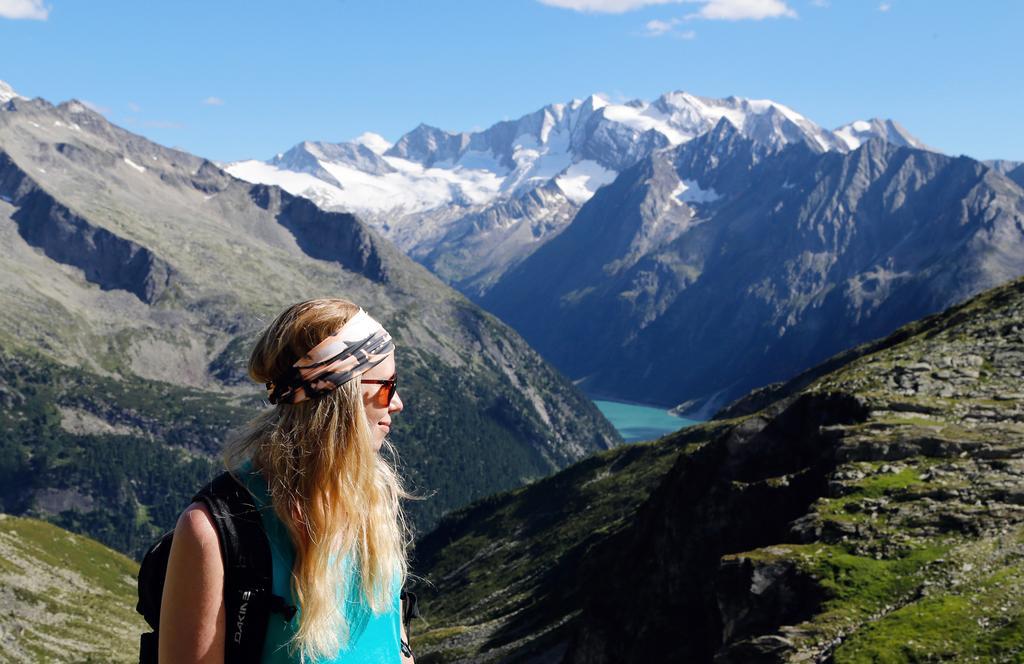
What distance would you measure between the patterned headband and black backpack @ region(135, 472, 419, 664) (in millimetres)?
792

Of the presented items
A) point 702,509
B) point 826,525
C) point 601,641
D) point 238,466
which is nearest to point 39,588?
point 601,641

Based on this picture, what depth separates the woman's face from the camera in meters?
7.39

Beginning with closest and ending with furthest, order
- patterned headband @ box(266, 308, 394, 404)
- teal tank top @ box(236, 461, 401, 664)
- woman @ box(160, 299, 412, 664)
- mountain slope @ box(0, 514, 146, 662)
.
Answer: woman @ box(160, 299, 412, 664)
teal tank top @ box(236, 461, 401, 664)
patterned headband @ box(266, 308, 394, 404)
mountain slope @ box(0, 514, 146, 662)

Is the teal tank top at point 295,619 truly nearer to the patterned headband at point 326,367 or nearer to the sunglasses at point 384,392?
the patterned headband at point 326,367

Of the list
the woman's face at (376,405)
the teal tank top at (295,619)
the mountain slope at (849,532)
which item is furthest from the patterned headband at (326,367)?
the mountain slope at (849,532)

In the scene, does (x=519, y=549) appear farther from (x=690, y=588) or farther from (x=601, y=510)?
(x=690, y=588)

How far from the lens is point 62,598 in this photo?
145 metres

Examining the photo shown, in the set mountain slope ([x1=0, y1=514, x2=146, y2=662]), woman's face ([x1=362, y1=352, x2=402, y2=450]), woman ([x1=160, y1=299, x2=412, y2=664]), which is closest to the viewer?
woman ([x1=160, y1=299, x2=412, y2=664])

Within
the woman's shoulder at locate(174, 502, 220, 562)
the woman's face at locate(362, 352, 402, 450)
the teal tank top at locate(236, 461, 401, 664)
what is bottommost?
the teal tank top at locate(236, 461, 401, 664)

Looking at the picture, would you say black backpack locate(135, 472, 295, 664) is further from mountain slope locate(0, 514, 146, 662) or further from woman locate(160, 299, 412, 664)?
mountain slope locate(0, 514, 146, 662)

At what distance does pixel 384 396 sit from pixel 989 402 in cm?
5694

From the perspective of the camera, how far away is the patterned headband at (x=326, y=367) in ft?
23.2

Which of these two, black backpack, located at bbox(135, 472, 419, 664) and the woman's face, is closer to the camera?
black backpack, located at bbox(135, 472, 419, 664)

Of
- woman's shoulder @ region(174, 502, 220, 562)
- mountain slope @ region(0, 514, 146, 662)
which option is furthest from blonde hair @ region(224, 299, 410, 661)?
mountain slope @ region(0, 514, 146, 662)
